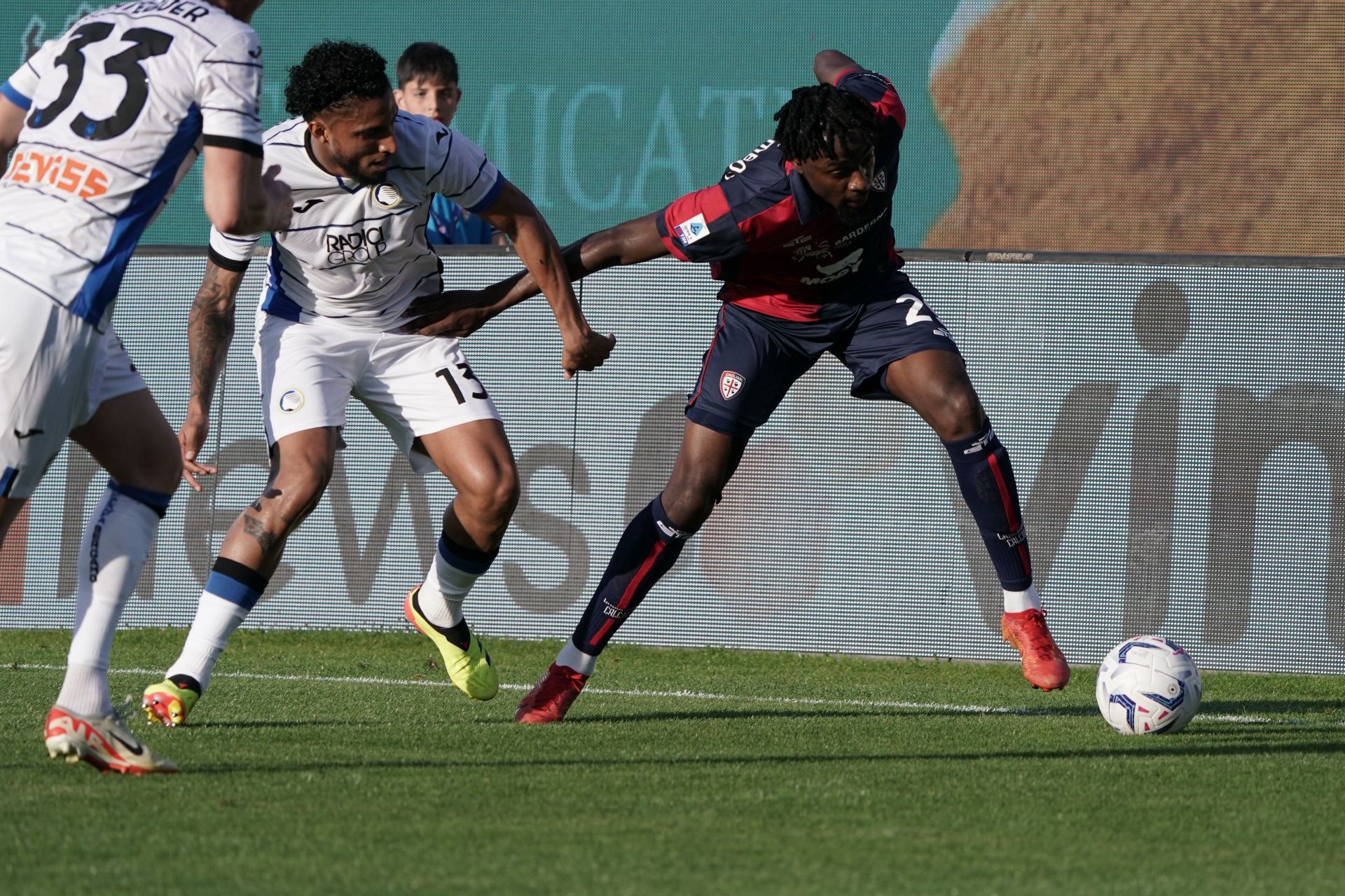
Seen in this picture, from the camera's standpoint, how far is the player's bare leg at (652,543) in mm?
6062

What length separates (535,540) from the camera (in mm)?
9055

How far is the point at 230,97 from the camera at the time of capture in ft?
13.4

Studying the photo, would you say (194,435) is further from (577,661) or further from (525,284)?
(577,661)

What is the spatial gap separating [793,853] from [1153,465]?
17.5ft

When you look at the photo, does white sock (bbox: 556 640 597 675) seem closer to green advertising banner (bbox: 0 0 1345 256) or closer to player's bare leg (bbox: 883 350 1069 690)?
player's bare leg (bbox: 883 350 1069 690)

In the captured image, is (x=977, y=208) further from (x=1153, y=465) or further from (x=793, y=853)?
(x=793, y=853)

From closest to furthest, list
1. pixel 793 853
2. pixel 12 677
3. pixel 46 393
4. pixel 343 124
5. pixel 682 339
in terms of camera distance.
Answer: pixel 793 853, pixel 46 393, pixel 343 124, pixel 12 677, pixel 682 339

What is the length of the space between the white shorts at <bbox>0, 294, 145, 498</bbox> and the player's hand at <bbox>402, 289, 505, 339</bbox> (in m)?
2.01

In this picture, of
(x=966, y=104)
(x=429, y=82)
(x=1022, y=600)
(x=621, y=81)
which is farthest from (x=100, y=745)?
(x=966, y=104)

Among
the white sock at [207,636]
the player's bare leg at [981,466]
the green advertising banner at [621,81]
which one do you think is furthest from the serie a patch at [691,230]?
the green advertising banner at [621,81]

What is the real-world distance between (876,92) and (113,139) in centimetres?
298

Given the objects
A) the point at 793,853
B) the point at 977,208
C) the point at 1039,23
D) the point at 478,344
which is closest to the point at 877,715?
the point at 793,853

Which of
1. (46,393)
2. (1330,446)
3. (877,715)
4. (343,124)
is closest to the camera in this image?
(46,393)

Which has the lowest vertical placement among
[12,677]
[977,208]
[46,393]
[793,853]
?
[977,208]
